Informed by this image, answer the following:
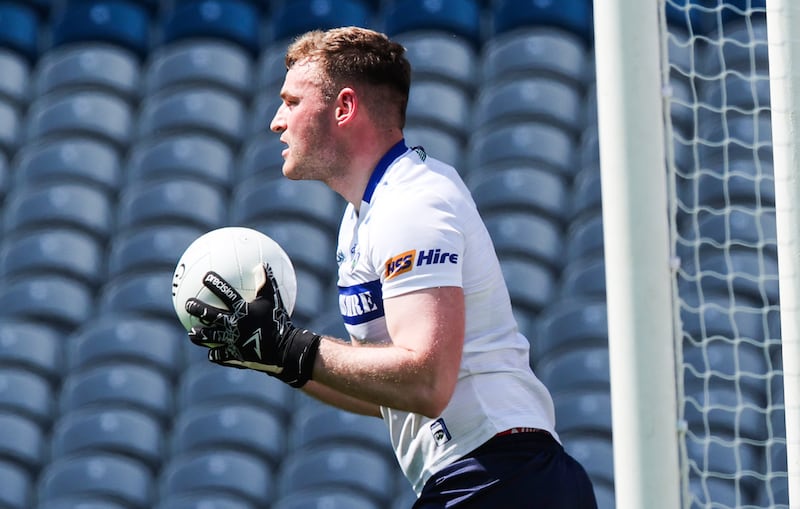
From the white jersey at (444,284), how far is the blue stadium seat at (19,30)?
5.47 metres

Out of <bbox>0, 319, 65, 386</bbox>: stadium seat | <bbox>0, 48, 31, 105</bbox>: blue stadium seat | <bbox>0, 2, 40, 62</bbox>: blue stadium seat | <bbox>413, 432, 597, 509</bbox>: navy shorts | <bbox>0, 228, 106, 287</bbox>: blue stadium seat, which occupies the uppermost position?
<bbox>0, 2, 40, 62</bbox>: blue stadium seat

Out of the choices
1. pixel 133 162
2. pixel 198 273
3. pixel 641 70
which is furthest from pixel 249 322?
pixel 133 162

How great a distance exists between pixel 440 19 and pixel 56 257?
242 centimetres

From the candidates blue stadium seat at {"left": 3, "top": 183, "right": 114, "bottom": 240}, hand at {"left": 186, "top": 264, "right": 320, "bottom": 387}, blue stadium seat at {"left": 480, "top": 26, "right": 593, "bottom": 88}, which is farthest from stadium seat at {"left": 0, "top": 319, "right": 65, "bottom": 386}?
hand at {"left": 186, "top": 264, "right": 320, "bottom": 387}

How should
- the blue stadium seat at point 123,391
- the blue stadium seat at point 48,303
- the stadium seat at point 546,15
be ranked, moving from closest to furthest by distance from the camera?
the blue stadium seat at point 123,391 → the blue stadium seat at point 48,303 → the stadium seat at point 546,15

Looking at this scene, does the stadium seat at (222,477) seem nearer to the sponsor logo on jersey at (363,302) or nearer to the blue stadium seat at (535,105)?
the blue stadium seat at (535,105)

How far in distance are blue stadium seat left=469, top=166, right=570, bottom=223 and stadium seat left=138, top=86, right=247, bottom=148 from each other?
1.40 meters

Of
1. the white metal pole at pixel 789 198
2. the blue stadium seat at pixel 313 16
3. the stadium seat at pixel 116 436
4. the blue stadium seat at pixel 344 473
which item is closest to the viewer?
the white metal pole at pixel 789 198

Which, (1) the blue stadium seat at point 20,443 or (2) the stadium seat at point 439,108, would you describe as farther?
(2) the stadium seat at point 439,108

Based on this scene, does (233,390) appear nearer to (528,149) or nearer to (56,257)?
(56,257)

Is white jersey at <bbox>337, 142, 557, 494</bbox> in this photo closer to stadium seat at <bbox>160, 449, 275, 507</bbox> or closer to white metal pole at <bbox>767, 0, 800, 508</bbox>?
white metal pole at <bbox>767, 0, 800, 508</bbox>

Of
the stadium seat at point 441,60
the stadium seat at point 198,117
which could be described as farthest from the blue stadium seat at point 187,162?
the stadium seat at point 441,60

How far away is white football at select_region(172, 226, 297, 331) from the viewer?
109 inches

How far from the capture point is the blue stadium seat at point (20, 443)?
630cm
